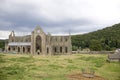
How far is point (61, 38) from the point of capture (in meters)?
87.6

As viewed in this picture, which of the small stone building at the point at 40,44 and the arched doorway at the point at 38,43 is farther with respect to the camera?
the arched doorway at the point at 38,43

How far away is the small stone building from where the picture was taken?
84312 millimetres

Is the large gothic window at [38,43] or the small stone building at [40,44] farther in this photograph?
the large gothic window at [38,43]

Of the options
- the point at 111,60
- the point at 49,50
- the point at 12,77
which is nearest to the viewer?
the point at 12,77

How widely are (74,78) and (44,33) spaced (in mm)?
54012

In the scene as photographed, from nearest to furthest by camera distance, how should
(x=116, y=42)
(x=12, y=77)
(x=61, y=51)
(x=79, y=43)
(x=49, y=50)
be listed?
(x=12, y=77)
(x=49, y=50)
(x=61, y=51)
(x=116, y=42)
(x=79, y=43)

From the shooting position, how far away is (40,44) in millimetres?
86562

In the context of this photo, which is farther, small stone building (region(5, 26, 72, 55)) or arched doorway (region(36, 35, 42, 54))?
arched doorway (region(36, 35, 42, 54))

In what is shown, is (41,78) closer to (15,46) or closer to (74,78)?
(74,78)

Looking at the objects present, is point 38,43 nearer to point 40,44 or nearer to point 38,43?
point 38,43

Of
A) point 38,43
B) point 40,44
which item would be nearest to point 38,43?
point 38,43

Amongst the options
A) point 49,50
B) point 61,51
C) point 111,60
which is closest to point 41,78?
point 111,60

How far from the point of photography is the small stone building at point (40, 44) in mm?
84312

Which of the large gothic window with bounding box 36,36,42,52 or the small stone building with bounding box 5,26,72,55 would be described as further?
the large gothic window with bounding box 36,36,42,52
